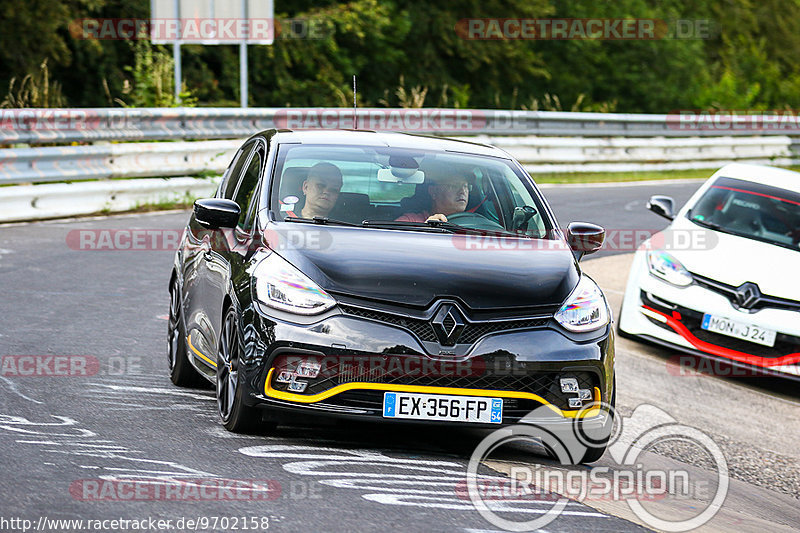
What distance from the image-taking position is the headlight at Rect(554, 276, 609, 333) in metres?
6.33

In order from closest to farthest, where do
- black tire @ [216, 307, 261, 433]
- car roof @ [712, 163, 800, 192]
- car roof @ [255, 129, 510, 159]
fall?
black tire @ [216, 307, 261, 433] < car roof @ [255, 129, 510, 159] < car roof @ [712, 163, 800, 192]

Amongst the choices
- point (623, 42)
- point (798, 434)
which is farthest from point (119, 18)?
point (798, 434)

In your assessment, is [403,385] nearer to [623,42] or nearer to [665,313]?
[665,313]

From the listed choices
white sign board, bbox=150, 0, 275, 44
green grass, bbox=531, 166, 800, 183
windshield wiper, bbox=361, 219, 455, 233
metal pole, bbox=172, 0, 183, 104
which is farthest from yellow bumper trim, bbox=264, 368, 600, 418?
green grass, bbox=531, 166, 800, 183

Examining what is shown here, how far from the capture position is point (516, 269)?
6.48 m

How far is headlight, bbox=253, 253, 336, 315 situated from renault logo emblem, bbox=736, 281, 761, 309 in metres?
4.75

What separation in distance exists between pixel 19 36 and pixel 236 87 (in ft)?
21.9

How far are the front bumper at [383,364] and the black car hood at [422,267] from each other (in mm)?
151

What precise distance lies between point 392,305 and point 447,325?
267 millimetres

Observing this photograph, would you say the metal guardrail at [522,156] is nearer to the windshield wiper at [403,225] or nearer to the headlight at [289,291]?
the windshield wiper at [403,225]

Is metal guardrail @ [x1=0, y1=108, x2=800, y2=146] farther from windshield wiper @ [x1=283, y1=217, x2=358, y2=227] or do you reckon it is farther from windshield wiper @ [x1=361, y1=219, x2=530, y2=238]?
windshield wiper @ [x1=361, y1=219, x2=530, y2=238]

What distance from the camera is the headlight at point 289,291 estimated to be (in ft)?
20.1

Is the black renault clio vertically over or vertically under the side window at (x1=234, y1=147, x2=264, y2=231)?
under

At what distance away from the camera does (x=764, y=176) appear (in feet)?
38.5
